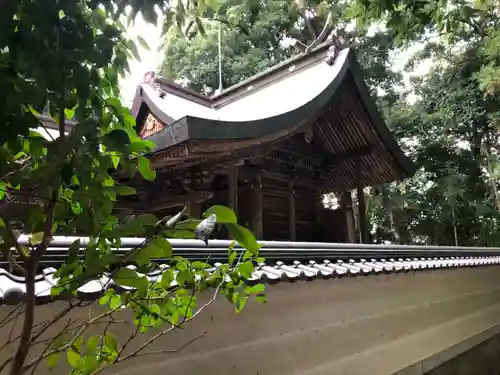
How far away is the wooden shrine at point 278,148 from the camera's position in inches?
174

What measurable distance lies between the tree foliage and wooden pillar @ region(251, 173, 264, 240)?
4.66 metres

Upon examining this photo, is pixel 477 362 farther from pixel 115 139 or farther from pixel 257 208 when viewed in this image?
pixel 115 139

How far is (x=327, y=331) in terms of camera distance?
3.43 metres

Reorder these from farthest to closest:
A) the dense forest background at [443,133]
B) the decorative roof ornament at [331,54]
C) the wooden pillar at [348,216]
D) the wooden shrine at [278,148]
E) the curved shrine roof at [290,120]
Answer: the dense forest background at [443,133], the wooden pillar at [348,216], the decorative roof ornament at [331,54], the wooden shrine at [278,148], the curved shrine roof at [290,120]

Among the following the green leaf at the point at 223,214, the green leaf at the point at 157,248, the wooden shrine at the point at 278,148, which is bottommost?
the green leaf at the point at 157,248

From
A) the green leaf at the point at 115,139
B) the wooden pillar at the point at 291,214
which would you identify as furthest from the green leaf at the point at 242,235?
the wooden pillar at the point at 291,214

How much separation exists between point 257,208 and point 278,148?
2.85ft

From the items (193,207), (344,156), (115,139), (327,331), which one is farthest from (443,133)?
(115,139)

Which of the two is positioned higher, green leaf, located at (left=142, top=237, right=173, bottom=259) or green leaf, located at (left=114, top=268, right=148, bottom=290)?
green leaf, located at (left=142, top=237, right=173, bottom=259)

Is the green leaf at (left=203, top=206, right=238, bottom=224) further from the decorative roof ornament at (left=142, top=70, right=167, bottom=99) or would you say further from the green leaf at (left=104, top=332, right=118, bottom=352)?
the decorative roof ornament at (left=142, top=70, right=167, bottom=99)

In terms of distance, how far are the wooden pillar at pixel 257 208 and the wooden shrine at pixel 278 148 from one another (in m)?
0.01

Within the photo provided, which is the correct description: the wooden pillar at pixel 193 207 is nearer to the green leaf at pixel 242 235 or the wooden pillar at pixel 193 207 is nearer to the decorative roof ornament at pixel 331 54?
the decorative roof ornament at pixel 331 54

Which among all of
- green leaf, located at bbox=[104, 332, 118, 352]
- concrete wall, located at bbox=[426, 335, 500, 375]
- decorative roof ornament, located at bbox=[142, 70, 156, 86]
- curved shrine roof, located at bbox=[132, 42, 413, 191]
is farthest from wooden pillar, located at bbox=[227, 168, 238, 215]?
green leaf, located at bbox=[104, 332, 118, 352]

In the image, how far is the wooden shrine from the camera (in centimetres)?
441
